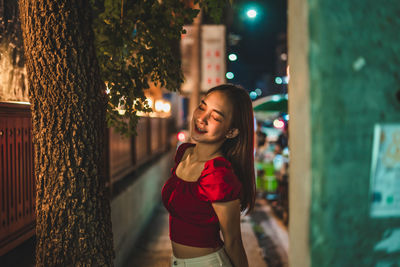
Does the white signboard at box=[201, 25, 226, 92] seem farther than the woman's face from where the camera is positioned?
Yes

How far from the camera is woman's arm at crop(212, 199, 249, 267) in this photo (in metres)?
1.95

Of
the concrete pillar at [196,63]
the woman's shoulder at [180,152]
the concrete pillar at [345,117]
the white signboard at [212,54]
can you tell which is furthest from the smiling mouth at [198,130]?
the white signboard at [212,54]

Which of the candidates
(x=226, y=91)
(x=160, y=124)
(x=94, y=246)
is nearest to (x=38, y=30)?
(x=226, y=91)

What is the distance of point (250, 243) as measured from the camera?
20.9 feet

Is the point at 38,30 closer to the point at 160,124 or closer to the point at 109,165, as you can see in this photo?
the point at 109,165

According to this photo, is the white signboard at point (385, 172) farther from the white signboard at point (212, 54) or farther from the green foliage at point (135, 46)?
the white signboard at point (212, 54)

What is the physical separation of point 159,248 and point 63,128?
4.47m

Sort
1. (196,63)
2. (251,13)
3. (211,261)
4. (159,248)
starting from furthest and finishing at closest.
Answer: (251,13) < (196,63) < (159,248) < (211,261)

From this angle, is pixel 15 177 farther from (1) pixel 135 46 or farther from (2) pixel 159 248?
(2) pixel 159 248

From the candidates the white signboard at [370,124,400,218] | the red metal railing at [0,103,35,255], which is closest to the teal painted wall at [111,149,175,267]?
the red metal railing at [0,103,35,255]

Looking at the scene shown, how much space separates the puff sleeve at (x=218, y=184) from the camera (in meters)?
1.93

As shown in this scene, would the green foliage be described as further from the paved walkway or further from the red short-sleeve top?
the paved walkway

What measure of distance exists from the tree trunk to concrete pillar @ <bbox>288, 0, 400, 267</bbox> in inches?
64.9

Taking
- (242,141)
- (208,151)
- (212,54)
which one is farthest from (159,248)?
(212,54)
